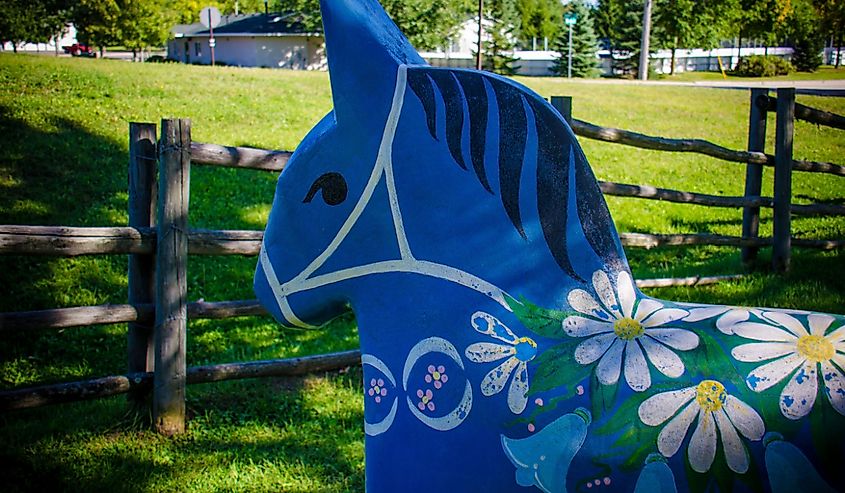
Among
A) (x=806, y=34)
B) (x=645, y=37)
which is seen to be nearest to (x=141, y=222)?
(x=806, y=34)

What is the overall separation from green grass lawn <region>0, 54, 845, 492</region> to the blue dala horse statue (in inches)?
80.8

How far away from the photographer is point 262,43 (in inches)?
1642

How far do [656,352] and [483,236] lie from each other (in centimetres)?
42

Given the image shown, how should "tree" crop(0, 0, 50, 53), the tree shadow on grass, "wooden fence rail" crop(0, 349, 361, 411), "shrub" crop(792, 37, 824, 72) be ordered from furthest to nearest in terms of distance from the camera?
"tree" crop(0, 0, 50, 53) < "shrub" crop(792, 37, 824, 72) < "wooden fence rail" crop(0, 349, 361, 411) < the tree shadow on grass

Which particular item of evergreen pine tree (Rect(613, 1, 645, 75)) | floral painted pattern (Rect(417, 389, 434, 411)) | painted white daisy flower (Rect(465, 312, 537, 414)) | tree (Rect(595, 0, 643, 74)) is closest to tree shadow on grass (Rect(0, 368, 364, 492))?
floral painted pattern (Rect(417, 389, 434, 411))

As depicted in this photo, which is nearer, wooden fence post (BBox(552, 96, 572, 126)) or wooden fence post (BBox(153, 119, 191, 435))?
wooden fence post (BBox(153, 119, 191, 435))

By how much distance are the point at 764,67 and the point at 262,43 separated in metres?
26.0

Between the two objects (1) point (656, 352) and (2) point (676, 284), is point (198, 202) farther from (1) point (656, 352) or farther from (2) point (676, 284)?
(1) point (656, 352)

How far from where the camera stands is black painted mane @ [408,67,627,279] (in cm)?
156

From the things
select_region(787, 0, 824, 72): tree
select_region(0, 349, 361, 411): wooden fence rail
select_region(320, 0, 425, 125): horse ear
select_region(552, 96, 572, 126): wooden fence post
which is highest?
select_region(787, 0, 824, 72): tree

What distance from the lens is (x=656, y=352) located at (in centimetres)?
147

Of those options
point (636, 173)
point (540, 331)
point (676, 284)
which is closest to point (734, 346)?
point (540, 331)

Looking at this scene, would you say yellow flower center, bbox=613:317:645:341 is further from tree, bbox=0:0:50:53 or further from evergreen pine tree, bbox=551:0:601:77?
evergreen pine tree, bbox=551:0:601:77

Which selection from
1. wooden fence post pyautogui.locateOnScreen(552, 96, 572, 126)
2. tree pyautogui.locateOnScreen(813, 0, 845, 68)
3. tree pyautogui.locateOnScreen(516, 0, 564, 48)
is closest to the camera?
wooden fence post pyautogui.locateOnScreen(552, 96, 572, 126)
